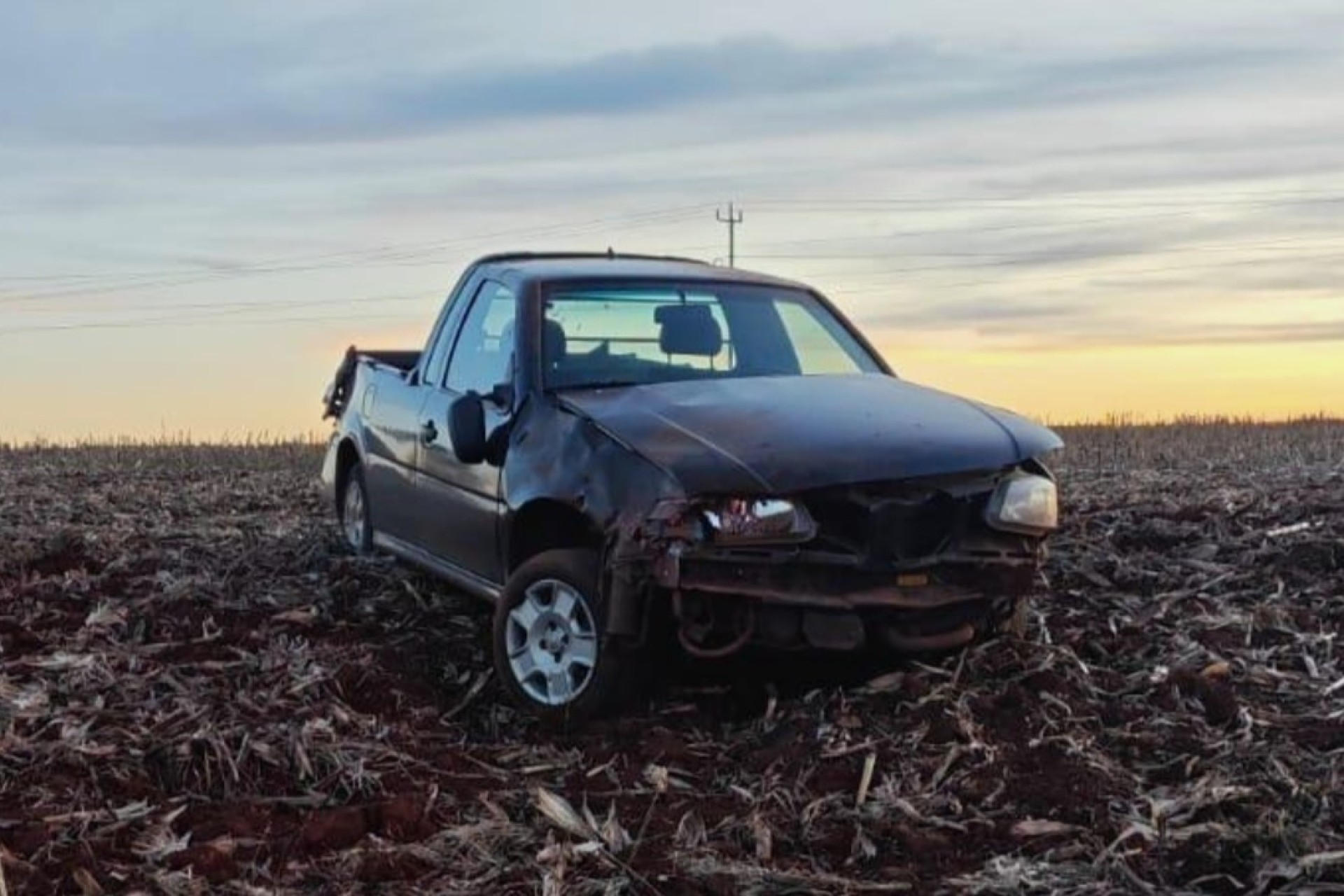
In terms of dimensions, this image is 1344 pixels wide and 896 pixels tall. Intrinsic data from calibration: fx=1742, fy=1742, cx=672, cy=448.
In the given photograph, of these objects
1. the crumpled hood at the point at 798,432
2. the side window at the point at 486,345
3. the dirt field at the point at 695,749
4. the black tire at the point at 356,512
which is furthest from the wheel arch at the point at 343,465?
the crumpled hood at the point at 798,432

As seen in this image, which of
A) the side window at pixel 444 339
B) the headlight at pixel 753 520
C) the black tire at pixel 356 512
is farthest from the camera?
the black tire at pixel 356 512

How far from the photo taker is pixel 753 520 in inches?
253

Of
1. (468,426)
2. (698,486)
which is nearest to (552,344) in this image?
(468,426)

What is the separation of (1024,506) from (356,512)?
4678 millimetres

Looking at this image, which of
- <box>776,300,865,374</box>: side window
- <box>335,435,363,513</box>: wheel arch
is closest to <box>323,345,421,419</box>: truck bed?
<box>335,435,363,513</box>: wheel arch

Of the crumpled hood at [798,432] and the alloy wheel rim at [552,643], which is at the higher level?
the crumpled hood at [798,432]

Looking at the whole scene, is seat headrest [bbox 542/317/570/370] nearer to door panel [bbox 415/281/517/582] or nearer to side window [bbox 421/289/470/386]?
door panel [bbox 415/281/517/582]

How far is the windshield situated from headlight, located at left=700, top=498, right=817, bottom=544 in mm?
1423

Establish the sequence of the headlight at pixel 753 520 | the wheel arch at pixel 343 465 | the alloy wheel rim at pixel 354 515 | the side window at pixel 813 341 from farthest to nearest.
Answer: the wheel arch at pixel 343 465 < the alloy wheel rim at pixel 354 515 < the side window at pixel 813 341 < the headlight at pixel 753 520

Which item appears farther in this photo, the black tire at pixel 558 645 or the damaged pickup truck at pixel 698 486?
the black tire at pixel 558 645

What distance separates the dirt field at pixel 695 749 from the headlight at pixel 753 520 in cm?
73

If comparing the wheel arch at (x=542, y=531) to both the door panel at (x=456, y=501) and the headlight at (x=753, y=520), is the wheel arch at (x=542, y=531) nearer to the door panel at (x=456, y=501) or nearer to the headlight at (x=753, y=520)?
the door panel at (x=456, y=501)

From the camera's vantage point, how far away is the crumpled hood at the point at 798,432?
647cm

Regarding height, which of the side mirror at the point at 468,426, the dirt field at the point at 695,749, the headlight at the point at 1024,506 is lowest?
the dirt field at the point at 695,749
